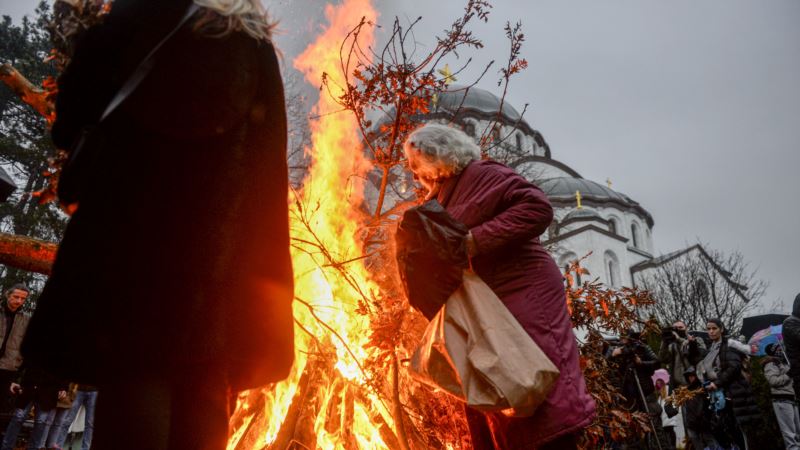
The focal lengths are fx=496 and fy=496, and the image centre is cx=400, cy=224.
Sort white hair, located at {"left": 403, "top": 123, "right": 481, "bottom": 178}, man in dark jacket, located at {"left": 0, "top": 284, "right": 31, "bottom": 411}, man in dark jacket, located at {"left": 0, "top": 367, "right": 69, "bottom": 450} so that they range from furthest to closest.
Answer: man in dark jacket, located at {"left": 0, "top": 284, "right": 31, "bottom": 411}
man in dark jacket, located at {"left": 0, "top": 367, "right": 69, "bottom": 450}
white hair, located at {"left": 403, "top": 123, "right": 481, "bottom": 178}

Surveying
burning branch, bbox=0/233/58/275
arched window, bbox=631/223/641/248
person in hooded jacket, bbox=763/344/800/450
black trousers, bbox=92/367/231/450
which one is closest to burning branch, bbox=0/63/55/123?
burning branch, bbox=0/233/58/275

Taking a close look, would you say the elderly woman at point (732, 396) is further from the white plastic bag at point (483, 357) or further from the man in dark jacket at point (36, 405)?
the man in dark jacket at point (36, 405)

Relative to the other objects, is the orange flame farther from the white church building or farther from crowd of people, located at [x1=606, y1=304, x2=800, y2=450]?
the white church building

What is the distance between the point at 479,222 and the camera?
8.86 ft

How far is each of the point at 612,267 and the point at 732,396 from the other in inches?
1379

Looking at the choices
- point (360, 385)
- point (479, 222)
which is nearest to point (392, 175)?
point (360, 385)

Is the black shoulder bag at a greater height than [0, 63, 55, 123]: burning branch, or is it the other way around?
[0, 63, 55, 123]: burning branch

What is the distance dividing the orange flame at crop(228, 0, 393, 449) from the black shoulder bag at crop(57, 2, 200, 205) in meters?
2.61

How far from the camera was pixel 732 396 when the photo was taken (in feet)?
26.2

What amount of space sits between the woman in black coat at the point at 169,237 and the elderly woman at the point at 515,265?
4.01 feet

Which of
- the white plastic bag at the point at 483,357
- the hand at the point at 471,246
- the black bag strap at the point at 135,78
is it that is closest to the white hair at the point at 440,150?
the hand at the point at 471,246

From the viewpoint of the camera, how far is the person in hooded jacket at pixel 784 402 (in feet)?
26.4

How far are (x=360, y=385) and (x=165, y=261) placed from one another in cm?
279

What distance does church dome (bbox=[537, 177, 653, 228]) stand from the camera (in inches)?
1678
